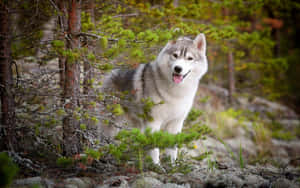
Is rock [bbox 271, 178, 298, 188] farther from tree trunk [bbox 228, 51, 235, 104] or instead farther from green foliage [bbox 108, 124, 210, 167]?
tree trunk [bbox 228, 51, 235, 104]

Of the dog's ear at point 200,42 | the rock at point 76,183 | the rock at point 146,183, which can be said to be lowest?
the rock at point 146,183

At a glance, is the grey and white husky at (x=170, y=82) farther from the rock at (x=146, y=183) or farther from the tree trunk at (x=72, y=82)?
the rock at (x=146, y=183)

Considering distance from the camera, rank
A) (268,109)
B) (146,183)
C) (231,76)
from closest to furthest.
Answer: (146,183)
(231,76)
(268,109)

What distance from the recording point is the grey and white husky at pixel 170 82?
3.43 meters

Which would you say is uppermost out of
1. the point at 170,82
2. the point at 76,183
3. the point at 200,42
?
the point at 200,42

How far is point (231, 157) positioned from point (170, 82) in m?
2.57

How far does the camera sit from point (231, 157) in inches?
200

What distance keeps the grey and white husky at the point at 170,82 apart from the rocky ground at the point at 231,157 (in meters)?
0.63

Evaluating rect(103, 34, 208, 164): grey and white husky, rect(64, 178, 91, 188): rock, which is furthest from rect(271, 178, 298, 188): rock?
rect(64, 178, 91, 188): rock

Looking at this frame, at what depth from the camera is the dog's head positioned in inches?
129

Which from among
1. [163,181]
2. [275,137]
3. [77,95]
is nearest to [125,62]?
[77,95]

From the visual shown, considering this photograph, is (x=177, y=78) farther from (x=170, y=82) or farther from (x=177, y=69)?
(x=170, y=82)

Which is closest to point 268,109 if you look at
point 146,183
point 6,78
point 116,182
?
point 146,183

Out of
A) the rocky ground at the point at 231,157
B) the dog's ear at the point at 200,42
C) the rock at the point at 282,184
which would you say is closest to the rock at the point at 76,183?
the rocky ground at the point at 231,157
